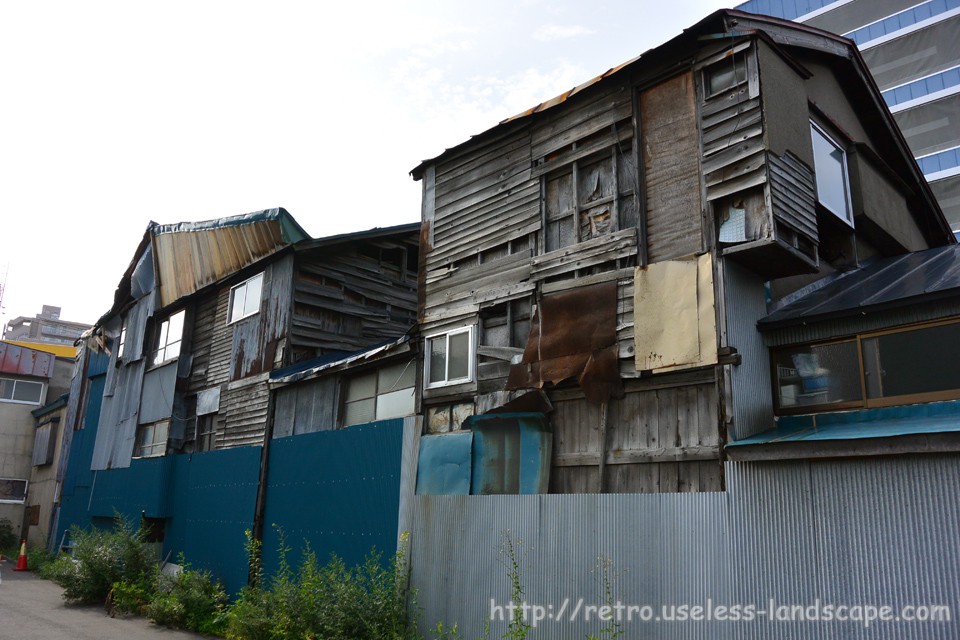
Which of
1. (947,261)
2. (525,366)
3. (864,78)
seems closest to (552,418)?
(525,366)

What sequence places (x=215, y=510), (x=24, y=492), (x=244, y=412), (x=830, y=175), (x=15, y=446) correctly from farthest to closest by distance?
(x=15, y=446)
(x=24, y=492)
(x=244, y=412)
(x=215, y=510)
(x=830, y=175)

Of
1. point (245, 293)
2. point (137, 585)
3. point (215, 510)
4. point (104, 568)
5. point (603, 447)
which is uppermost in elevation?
point (245, 293)

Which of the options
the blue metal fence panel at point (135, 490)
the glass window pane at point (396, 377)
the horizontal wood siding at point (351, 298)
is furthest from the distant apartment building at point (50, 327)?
the glass window pane at point (396, 377)

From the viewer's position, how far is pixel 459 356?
12109 mm

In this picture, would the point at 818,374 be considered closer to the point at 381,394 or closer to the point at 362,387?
the point at 381,394

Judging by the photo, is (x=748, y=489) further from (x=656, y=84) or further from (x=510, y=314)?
(x=656, y=84)

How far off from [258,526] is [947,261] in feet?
44.2

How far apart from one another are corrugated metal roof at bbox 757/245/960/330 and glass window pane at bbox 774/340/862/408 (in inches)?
16.5

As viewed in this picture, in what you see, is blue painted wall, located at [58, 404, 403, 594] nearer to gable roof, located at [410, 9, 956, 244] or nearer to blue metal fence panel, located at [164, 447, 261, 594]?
blue metal fence panel, located at [164, 447, 261, 594]

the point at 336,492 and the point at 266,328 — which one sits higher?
the point at 266,328

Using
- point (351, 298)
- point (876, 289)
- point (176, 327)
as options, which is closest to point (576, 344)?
point (876, 289)

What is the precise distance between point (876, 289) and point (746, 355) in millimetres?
1948

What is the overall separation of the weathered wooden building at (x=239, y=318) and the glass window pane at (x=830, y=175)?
9.84 m

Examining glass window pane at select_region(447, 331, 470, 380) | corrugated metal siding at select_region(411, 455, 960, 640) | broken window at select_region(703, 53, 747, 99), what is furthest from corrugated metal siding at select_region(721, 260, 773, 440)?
glass window pane at select_region(447, 331, 470, 380)
